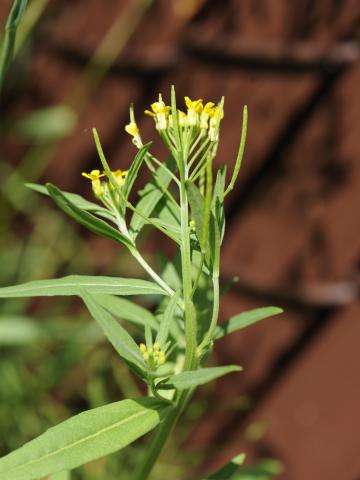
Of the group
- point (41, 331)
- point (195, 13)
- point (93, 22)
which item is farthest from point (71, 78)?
point (41, 331)

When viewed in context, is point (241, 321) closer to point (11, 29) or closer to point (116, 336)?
point (116, 336)

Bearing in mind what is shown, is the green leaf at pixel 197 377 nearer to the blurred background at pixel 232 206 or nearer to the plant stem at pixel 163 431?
the plant stem at pixel 163 431

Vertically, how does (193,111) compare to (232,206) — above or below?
above

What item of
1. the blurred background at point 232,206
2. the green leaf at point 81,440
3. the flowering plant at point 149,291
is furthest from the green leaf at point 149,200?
the blurred background at point 232,206

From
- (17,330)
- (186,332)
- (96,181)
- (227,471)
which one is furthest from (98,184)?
(17,330)

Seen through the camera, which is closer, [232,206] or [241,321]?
[241,321]

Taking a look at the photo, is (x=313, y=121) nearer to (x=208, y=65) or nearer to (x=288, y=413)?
(x=208, y=65)

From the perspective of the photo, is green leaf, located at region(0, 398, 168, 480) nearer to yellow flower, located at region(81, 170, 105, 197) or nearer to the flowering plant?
the flowering plant
